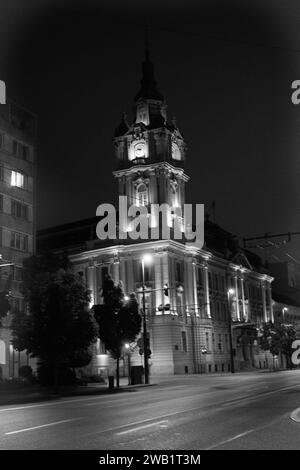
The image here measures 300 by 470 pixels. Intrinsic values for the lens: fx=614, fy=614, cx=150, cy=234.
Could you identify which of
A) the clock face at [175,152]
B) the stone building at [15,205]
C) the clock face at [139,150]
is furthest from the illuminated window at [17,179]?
the clock face at [175,152]

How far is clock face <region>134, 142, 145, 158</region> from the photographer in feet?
257

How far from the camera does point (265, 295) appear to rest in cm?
10531

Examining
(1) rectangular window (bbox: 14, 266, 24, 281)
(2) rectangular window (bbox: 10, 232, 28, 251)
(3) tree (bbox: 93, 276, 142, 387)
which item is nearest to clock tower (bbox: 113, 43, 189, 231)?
(2) rectangular window (bbox: 10, 232, 28, 251)

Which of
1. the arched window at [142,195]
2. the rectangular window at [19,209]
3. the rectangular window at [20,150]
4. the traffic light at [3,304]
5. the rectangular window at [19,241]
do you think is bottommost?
the traffic light at [3,304]

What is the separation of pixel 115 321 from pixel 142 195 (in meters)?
37.3

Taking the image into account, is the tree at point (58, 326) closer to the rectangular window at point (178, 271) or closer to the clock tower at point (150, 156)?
the rectangular window at point (178, 271)

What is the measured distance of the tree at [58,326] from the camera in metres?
34.1

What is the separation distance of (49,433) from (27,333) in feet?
77.4

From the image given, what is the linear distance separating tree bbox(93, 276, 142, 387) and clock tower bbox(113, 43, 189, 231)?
3384 cm

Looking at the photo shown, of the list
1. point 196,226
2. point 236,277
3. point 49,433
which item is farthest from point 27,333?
point 236,277

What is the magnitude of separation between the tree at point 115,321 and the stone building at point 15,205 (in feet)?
28.9

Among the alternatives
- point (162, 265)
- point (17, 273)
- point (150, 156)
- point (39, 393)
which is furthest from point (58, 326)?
point (150, 156)

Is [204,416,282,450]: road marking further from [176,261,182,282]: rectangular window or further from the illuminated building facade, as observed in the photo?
[176,261,182,282]: rectangular window

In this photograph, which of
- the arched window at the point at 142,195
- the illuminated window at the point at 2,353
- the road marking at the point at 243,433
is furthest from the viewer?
the arched window at the point at 142,195
